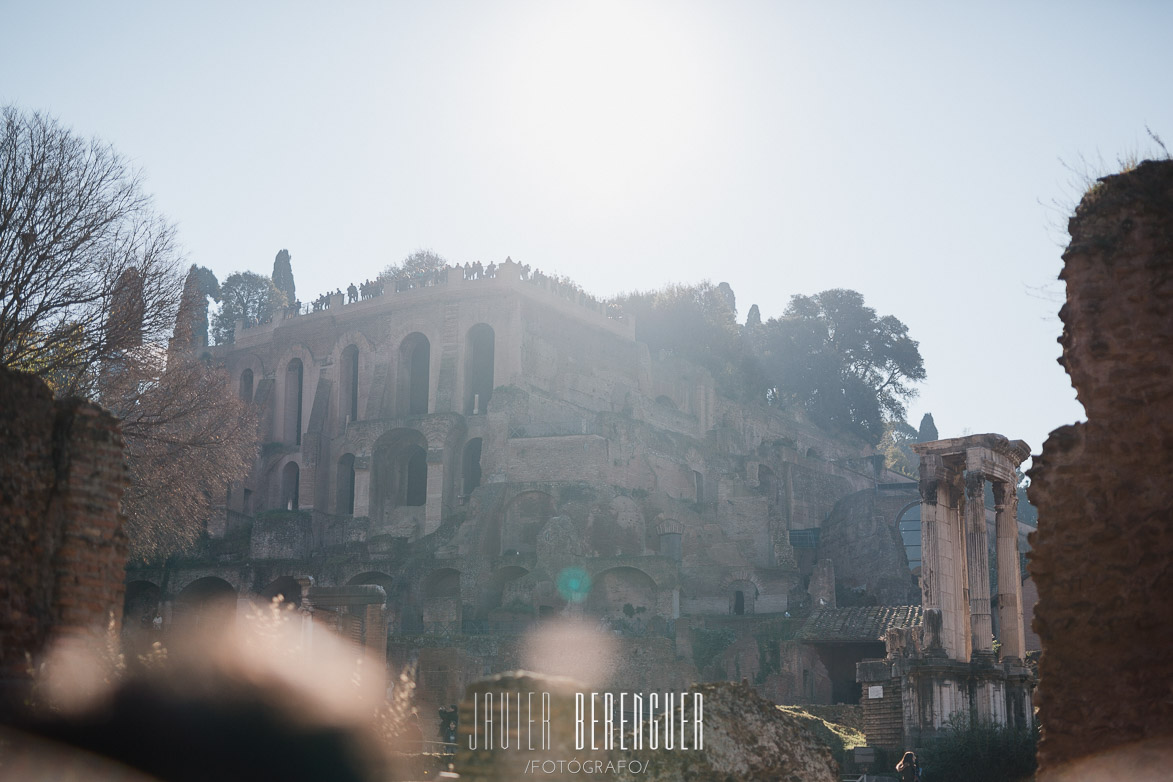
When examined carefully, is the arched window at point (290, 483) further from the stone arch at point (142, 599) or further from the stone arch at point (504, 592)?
the stone arch at point (504, 592)

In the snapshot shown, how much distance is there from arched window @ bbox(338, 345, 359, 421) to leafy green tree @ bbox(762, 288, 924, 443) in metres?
20.3

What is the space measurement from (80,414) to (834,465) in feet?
154

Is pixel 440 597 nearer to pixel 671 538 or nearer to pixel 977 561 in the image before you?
pixel 671 538

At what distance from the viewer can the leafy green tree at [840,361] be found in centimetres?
5941

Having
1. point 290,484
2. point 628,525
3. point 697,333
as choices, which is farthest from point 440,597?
point 697,333

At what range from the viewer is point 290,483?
48125 millimetres

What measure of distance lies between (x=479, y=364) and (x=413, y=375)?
10.6ft

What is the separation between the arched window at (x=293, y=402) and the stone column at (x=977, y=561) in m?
33.8

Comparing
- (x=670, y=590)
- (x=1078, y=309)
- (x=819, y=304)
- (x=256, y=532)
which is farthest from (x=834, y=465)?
(x=1078, y=309)

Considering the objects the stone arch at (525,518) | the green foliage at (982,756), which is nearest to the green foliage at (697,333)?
the stone arch at (525,518)

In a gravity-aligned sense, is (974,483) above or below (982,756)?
above

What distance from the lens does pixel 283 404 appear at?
49406 millimetres

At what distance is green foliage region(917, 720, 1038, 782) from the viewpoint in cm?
1470

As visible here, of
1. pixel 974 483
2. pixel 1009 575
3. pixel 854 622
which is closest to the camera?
pixel 974 483
